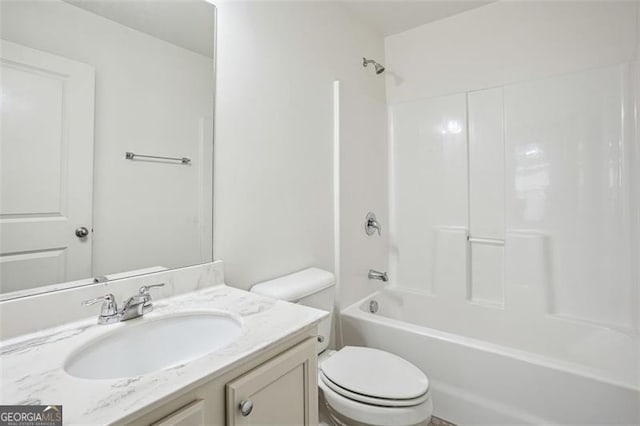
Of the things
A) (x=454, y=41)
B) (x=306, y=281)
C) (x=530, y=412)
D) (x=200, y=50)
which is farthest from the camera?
(x=454, y=41)

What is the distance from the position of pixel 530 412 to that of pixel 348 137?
1.64 m

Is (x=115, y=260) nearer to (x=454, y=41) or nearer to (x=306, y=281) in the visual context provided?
(x=306, y=281)

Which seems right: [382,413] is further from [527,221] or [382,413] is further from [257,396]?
[527,221]

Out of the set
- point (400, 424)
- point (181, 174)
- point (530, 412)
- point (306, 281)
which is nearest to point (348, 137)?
point (306, 281)

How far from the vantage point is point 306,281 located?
146cm

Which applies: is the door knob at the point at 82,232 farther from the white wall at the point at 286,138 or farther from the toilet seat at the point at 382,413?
the toilet seat at the point at 382,413

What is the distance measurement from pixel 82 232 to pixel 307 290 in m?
0.86

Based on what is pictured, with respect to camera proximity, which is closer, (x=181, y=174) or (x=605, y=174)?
(x=181, y=174)

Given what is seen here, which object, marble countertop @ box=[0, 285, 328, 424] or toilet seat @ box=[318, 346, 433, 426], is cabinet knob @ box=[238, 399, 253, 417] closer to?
marble countertop @ box=[0, 285, 328, 424]

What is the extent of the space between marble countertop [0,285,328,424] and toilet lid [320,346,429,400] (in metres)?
0.46

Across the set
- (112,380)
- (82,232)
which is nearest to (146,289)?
(82,232)

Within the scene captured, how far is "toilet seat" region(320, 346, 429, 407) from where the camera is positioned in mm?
1122

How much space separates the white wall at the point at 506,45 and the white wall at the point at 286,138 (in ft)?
1.34

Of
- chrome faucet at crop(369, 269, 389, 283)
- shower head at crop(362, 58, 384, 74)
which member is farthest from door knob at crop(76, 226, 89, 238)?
shower head at crop(362, 58, 384, 74)
